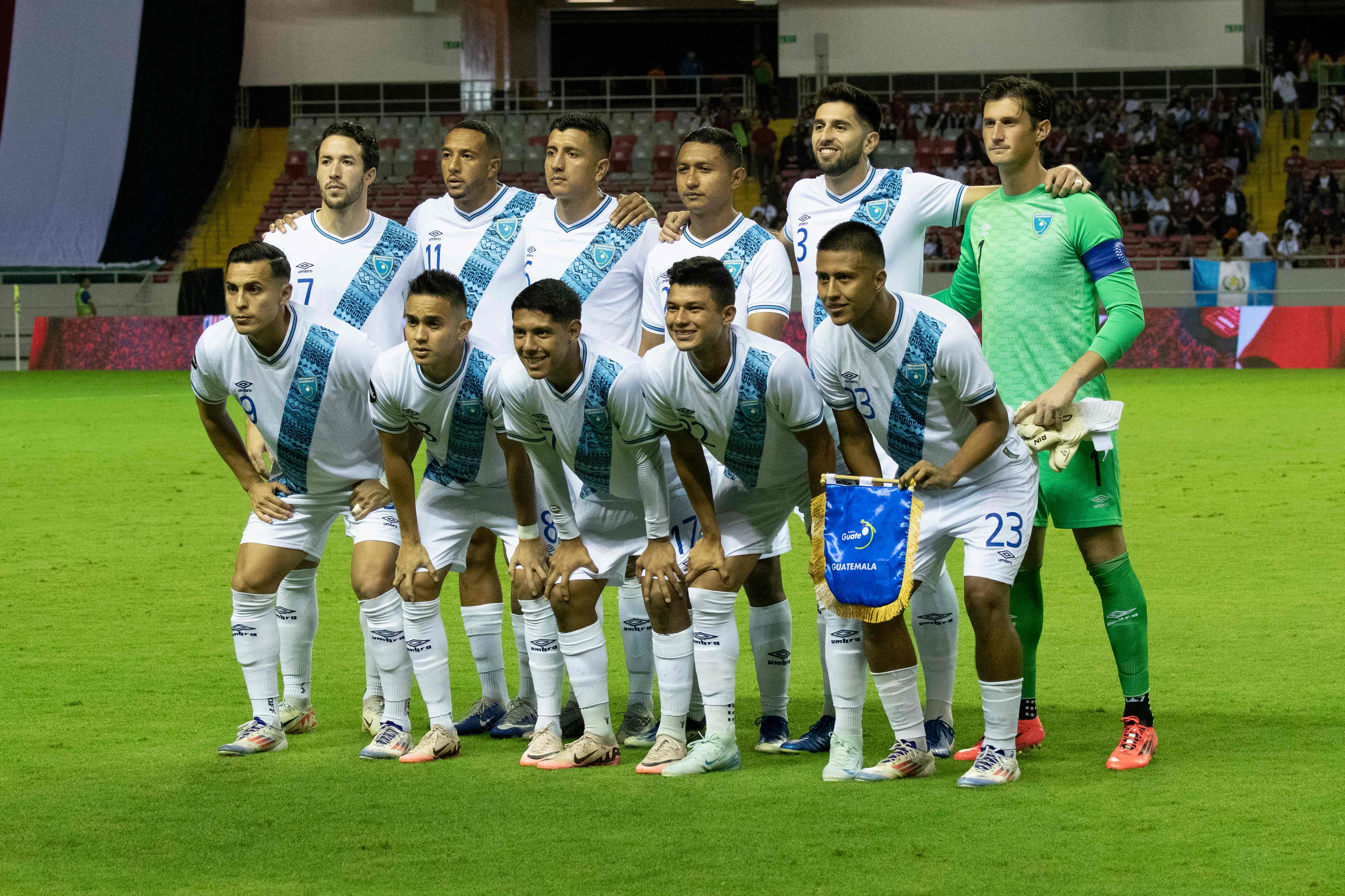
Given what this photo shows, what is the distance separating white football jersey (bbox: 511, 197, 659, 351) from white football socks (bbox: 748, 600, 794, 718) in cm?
119

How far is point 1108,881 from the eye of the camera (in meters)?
3.80

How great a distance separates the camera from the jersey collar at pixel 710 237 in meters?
5.62

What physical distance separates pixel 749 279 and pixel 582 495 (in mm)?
976

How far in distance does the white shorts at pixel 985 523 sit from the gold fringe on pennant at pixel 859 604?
0.14 ft

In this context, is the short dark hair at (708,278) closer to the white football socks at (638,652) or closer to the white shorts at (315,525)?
the white football socks at (638,652)

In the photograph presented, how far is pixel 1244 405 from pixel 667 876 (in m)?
15.6

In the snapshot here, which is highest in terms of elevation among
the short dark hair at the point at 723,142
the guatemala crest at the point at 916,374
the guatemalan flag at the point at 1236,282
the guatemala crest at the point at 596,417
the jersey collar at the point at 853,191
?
the guatemalan flag at the point at 1236,282

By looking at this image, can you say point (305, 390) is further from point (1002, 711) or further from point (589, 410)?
point (1002, 711)

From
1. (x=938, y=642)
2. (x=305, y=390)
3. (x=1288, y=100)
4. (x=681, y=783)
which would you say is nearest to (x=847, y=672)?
(x=938, y=642)

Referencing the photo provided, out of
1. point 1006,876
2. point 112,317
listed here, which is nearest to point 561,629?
point 1006,876

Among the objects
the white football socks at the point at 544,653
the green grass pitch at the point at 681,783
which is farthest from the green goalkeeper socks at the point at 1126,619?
the white football socks at the point at 544,653

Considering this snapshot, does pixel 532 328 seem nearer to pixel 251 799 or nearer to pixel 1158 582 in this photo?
pixel 251 799

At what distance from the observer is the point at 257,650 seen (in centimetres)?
552

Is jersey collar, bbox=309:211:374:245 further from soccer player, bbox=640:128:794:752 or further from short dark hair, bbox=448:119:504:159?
soccer player, bbox=640:128:794:752
